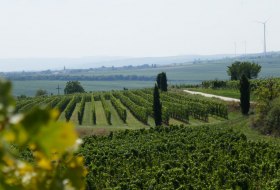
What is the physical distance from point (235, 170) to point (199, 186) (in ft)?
10.3

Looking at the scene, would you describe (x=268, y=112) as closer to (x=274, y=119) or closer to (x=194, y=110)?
(x=274, y=119)

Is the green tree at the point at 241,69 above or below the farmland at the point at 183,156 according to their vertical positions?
above

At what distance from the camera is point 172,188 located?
15.6 meters

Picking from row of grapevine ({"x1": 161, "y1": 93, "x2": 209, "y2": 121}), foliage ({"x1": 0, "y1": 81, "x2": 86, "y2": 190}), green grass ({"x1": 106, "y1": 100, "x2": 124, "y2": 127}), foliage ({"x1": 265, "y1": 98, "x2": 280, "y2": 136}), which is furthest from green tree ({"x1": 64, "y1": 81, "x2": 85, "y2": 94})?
foliage ({"x1": 0, "y1": 81, "x2": 86, "y2": 190})

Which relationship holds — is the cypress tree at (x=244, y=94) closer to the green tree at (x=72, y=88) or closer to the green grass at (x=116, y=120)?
the green grass at (x=116, y=120)

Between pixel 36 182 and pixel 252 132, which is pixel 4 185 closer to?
pixel 36 182

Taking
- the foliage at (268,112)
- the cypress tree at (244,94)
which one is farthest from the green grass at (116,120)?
the foliage at (268,112)

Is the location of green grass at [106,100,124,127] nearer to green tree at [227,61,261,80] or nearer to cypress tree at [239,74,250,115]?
cypress tree at [239,74,250,115]

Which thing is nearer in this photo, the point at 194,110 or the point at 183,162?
the point at 183,162

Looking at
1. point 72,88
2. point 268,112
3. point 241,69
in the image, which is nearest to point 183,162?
point 268,112

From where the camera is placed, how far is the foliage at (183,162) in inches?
644

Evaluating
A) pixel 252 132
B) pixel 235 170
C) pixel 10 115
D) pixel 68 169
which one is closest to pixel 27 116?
pixel 10 115

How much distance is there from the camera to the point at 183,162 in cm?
1948

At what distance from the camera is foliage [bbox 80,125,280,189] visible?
53.7 feet
